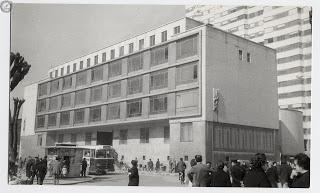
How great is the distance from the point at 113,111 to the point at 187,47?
10422mm

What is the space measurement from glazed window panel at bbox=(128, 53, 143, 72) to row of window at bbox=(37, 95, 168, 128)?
9.27 feet

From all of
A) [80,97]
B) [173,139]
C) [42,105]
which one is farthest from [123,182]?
[80,97]

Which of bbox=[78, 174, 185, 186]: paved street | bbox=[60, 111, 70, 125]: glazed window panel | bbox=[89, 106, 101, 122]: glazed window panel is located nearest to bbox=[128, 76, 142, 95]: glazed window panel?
bbox=[89, 106, 101, 122]: glazed window panel

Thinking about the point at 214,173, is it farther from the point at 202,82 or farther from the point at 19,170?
the point at 202,82

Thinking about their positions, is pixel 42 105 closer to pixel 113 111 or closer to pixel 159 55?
pixel 113 111

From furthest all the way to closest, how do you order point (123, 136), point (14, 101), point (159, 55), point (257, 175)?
point (123, 136), point (159, 55), point (14, 101), point (257, 175)

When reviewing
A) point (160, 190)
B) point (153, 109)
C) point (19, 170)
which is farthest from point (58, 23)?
point (153, 109)

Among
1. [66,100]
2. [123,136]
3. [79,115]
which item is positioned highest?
[66,100]

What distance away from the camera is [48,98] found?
31.7m

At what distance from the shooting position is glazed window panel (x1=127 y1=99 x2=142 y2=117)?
31.5 metres

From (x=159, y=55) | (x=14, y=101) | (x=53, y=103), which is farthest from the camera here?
(x=53, y=103)

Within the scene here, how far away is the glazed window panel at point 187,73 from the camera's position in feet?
86.9

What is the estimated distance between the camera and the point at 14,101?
13.5 metres

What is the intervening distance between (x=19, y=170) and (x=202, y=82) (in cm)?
1490
